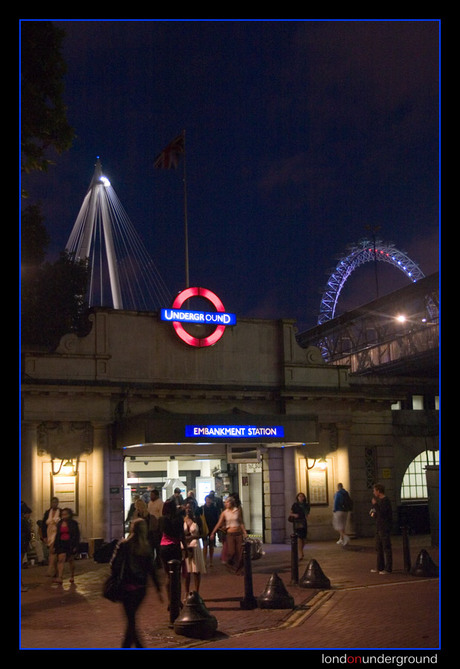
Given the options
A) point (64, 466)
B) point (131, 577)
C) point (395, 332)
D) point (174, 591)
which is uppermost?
point (395, 332)

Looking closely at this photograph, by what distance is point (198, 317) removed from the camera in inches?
Result: 1093

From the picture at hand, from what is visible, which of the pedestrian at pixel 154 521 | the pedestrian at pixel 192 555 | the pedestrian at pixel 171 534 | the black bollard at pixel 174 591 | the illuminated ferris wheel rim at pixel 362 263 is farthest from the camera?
the illuminated ferris wheel rim at pixel 362 263

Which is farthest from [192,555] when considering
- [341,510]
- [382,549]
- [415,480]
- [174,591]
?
[415,480]

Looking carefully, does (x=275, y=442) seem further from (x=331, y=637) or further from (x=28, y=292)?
(x=28, y=292)

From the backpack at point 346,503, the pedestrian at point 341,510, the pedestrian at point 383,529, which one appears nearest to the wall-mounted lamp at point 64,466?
the pedestrian at point 341,510

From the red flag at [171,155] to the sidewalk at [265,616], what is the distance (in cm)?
1811

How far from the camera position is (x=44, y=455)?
2522 cm

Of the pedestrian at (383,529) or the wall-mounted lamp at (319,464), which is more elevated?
the wall-mounted lamp at (319,464)

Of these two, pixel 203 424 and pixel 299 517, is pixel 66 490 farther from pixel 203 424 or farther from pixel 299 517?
pixel 299 517

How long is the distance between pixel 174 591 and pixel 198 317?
1564 centimetres

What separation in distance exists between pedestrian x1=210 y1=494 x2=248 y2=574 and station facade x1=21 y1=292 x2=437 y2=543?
6.93 meters

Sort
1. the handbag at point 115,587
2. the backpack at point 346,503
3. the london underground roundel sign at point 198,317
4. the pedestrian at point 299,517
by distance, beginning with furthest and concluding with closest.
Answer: the london underground roundel sign at point 198,317, the backpack at point 346,503, the pedestrian at point 299,517, the handbag at point 115,587

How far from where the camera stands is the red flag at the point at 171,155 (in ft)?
106

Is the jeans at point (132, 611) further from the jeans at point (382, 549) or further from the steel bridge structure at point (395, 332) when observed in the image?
the steel bridge structure at point (395, 332)
